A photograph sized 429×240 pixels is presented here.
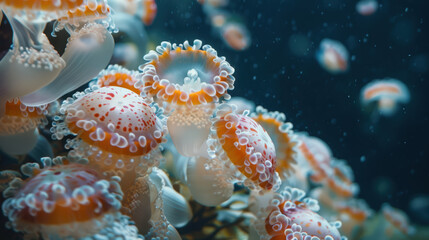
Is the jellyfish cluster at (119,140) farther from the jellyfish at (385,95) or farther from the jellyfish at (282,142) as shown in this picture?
the jellyfish at (385,95)

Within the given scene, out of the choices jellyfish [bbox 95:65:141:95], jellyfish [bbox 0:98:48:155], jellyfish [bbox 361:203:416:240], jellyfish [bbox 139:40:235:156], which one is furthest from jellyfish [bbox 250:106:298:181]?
jellyfish [bbox 361:203:416:240]

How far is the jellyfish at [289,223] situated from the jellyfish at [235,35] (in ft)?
12.7

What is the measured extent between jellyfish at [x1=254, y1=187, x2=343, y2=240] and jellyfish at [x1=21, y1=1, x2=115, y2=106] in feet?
4.84

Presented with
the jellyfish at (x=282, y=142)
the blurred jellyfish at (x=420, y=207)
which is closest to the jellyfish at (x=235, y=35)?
the jellyfish at (x=282, y=142)

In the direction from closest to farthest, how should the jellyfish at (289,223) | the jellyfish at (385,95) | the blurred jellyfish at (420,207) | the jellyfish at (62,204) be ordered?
1. the jellyfish at (62,204)
2. the jellyfish at (289,223)
3. the jellyfish at (385,95)
4. the blurred jellyfish at (420,207)

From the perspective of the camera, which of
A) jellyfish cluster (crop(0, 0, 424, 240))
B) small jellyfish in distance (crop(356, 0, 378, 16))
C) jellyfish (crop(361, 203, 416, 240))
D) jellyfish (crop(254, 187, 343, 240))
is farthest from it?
jellyfish (crop(361, 203, 416, 240))

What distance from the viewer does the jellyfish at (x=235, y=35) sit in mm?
5871

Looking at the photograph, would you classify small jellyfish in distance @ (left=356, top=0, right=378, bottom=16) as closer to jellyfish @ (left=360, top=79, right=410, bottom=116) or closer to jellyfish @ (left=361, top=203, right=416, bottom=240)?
jellyfish @ (left=360, top=79, right=410, bottom=116)

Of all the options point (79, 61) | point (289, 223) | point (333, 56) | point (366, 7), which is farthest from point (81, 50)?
point (366, 7)

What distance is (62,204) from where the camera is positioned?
1.42 m

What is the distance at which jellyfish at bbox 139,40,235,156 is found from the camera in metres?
1.97

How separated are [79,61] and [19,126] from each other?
527 mm

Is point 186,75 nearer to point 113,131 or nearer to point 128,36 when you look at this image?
point 113,131

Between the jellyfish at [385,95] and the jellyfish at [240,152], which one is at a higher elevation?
the jellyfish at [385,95]
